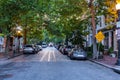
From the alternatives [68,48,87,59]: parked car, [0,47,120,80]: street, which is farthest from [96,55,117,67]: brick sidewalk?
[68,48,87,59]: parked car

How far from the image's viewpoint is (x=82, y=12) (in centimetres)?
3828

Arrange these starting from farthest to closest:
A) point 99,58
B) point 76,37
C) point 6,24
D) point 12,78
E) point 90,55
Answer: point 76,37, point 90,55, point 6,24, point 99,58, point 12,78

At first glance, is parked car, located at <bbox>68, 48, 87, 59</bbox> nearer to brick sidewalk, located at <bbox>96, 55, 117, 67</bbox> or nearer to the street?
brick sidewalk, located at <bbox>96, 55, 117, 67</bbox>

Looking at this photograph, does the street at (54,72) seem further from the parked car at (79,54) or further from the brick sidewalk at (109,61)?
the parked car at (79,54)

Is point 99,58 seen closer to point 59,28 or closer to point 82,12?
point 82,12

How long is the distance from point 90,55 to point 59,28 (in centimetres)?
1141

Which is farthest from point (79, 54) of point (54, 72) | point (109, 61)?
point (54, 72)

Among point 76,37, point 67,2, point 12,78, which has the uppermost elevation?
point 67,2

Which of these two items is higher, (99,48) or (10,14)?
(10,14)

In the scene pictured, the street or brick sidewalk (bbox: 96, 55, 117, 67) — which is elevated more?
brick sidewalk (bbox: 96, 55, 117, 67)

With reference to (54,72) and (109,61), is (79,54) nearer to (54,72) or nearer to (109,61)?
(109,61)

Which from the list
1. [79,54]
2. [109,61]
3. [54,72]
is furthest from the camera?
[79,54]

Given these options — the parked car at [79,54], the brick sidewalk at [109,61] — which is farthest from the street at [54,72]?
the parked car at [79,54]

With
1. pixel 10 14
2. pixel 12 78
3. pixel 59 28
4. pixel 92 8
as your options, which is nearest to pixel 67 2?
pixel 92 8
